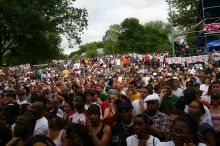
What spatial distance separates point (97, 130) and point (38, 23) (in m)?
31.8

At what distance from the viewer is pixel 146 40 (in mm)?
100250

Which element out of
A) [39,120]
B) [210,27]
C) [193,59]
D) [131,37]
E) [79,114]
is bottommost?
[193,59]

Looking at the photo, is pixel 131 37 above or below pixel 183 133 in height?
above

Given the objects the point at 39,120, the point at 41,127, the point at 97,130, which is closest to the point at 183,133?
the point at 97,130

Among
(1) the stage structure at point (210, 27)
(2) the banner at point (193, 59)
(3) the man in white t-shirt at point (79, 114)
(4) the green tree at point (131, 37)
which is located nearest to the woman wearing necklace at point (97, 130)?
(3) the man in white t-shirt at point (79, 114)

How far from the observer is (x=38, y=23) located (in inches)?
1427

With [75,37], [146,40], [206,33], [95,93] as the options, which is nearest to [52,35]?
[75,37]

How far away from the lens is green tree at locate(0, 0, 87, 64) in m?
35.0

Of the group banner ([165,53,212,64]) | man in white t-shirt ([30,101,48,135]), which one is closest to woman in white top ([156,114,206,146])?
man in white t-shirt ([30,101,48,135])

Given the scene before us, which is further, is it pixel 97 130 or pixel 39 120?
pixel 39 120

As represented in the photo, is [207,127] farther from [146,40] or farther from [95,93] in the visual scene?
[146,40]

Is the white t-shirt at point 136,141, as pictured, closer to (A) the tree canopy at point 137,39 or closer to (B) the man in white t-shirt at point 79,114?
(B) the man in white t-shirt at point 79,114

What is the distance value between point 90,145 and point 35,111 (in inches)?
53.5

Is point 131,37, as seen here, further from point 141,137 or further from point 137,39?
point 141,137
